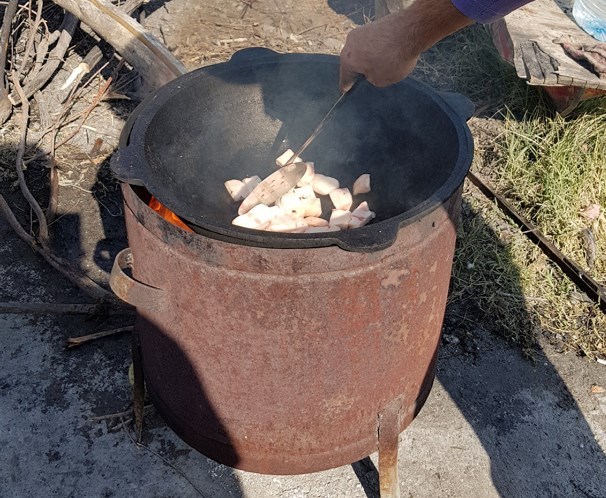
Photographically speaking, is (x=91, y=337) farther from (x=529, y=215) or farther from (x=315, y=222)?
(x=529, y=215)

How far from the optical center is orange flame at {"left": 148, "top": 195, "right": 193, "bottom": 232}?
2180 millimetres

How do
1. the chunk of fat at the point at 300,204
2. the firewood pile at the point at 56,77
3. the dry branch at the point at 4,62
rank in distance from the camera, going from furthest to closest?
1. the dry branch at the point at 4,62
2. the firewood pile at the point at 56,77
3. the chunk of fat at the point at 300,204

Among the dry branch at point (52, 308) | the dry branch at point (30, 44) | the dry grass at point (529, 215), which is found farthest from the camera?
the dry branch at point (30, 44)

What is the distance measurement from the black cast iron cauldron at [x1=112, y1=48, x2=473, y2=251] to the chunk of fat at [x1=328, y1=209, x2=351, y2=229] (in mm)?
235

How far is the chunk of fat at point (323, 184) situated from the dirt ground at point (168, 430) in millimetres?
1219

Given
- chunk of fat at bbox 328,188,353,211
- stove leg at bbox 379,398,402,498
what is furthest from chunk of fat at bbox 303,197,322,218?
stove leg at bbox 379,398,402,498

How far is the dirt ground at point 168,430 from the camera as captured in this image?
2.91 m

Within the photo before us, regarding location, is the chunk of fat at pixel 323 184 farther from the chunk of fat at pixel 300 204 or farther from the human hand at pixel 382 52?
the human hand at pixel 382 52

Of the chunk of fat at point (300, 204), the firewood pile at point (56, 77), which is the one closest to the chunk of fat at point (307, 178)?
the chunk of fat at point (300, 204)

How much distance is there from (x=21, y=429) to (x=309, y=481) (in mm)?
1384

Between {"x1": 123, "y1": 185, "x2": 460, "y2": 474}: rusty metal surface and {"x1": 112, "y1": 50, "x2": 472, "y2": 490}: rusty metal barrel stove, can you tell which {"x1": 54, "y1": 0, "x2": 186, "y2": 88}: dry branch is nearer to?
{"x1": 112, "y1": 50, "x2": 472, "y2": 490}: rusty metal barrel stove

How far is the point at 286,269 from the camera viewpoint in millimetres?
2068

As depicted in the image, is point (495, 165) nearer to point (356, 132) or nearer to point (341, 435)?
point (356, 132)

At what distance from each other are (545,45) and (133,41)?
3021 millimetres
